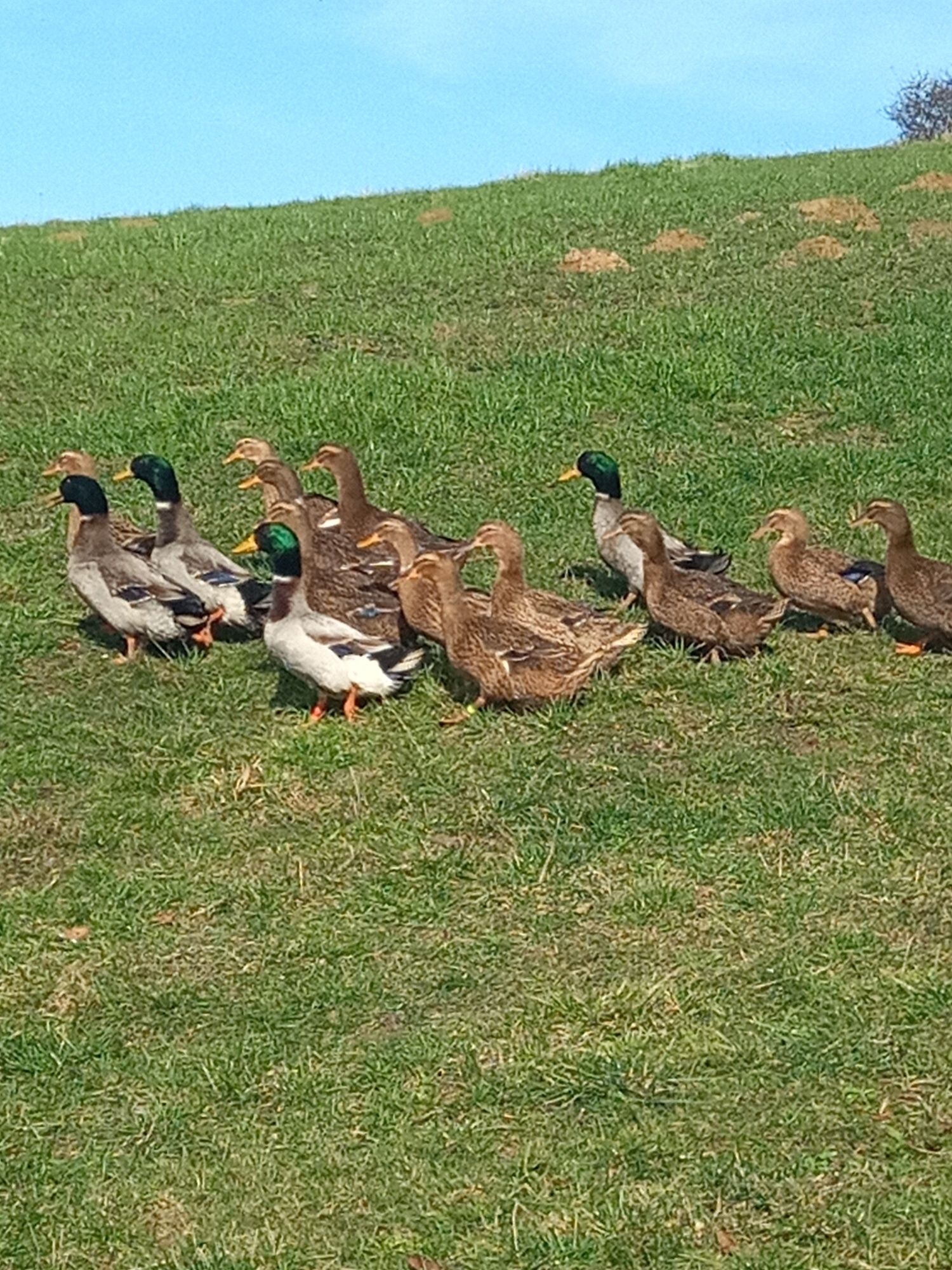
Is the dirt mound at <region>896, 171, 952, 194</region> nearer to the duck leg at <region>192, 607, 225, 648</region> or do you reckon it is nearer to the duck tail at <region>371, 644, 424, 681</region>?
the duck leg at <region>192, 607, 225, 648</region>

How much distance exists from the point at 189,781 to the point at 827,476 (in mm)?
5957

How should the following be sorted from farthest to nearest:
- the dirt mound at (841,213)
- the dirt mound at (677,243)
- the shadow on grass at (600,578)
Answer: the dirt mound at (841,213)
the dirt mound at (677,243)
the shadow on grass at (600,578)

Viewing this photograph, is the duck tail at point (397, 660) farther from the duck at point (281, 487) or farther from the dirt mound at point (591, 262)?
the dirt mound at point (591, 262)

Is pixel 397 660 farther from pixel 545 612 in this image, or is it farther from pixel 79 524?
pixel 79 524

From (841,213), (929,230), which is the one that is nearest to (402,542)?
(929,230)

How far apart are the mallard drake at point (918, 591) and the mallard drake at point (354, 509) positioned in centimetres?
242

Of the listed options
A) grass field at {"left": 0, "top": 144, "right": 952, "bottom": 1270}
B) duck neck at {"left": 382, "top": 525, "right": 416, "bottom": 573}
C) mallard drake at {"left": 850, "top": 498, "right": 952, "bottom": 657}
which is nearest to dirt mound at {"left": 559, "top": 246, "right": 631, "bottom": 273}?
grass field at {"left": 0, "top": 144, "right": 952, "bottom": 1270}

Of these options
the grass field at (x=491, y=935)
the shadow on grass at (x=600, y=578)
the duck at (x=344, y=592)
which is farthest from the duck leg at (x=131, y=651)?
the shadow on grass at (x=600, y=578)

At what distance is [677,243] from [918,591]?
11.1 metres

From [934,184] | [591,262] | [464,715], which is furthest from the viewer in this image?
[934,184]

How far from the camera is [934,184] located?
837 inches

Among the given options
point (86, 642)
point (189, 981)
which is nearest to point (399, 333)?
point (86, 642)

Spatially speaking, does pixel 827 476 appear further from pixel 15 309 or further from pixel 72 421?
pixel 15 309

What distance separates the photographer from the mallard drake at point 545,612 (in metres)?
8.14
